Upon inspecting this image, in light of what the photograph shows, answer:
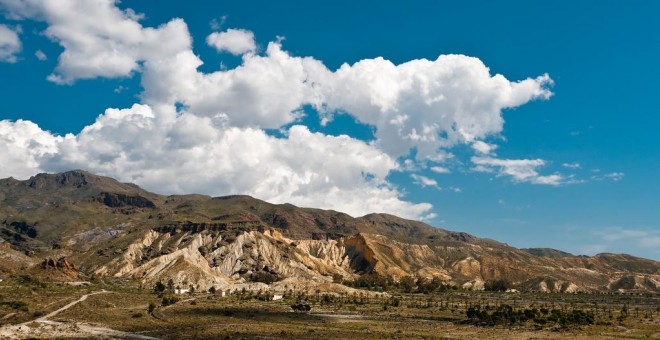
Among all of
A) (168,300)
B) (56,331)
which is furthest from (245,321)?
(168,300)

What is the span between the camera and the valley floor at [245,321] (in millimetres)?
88825

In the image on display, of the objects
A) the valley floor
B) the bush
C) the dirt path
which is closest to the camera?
the dirt path

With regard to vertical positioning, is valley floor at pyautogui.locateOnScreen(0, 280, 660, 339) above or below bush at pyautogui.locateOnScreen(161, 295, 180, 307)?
below

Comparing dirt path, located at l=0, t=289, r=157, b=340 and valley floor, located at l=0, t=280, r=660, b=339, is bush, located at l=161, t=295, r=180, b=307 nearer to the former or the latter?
valley floor, located at l=0, t=280, r=660, b=339

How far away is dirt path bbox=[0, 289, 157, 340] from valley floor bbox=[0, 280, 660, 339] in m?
0.13

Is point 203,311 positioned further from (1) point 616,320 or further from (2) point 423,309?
(1) point 616,320

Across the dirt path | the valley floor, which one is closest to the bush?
the valley floor

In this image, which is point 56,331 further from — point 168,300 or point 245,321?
point 168,300

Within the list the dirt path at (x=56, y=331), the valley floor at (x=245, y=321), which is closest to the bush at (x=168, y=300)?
the valley floor at (x=245, y=321)

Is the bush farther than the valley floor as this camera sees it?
Yes

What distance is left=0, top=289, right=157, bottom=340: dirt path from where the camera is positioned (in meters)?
85.1

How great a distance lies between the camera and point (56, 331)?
296 feet

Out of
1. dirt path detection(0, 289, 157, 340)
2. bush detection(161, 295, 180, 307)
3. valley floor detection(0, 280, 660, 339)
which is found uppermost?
bush detection(161, 295, 180, 307)

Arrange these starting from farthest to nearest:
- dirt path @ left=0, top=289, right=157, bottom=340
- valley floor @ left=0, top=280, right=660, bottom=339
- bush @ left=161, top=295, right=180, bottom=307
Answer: bush @ left=161, top=295, right=180, bottom=307 < valley floor @ left=0, top=280, right=660, bottom=339 < dirt path @ left=0, top=289, right=157, bottom=340
